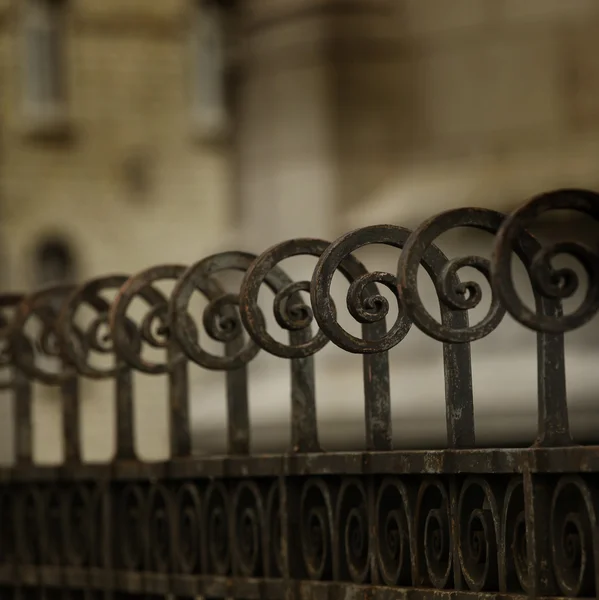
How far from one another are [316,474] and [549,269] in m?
0.88

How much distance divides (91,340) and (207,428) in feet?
32.1

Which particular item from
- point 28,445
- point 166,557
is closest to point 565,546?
point 166,557

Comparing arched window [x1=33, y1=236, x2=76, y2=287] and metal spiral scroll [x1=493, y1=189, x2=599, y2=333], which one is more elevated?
arched window [x1=33, y1=236, x2=76, y2=287]

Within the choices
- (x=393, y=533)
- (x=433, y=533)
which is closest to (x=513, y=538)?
(x=433, y=533)

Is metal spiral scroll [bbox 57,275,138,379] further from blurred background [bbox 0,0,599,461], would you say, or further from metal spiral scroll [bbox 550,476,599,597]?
blurred background [bbox 0,0,599,461]

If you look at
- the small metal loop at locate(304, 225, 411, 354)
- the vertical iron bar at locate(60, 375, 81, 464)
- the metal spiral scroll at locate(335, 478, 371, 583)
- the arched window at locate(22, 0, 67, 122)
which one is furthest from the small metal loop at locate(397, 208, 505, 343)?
the arched window at locate(22, 0, 67, 122)

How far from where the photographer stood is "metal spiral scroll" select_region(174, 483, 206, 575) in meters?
4.01

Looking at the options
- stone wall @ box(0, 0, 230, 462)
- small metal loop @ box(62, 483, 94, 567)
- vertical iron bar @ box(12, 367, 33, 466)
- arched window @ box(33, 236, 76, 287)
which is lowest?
small metal loop @ box(62, 483, 94, 567)

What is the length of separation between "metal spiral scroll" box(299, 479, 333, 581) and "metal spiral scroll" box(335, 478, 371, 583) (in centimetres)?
3

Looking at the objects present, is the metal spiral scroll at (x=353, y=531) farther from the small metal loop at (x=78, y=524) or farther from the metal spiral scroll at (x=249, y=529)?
the small metal loop at (x=78, y=524)

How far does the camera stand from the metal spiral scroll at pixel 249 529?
3.80 meters

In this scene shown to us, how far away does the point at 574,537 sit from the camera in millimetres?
2996

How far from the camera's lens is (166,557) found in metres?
4.19

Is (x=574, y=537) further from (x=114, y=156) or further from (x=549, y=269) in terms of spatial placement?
(x=114, y=156)
